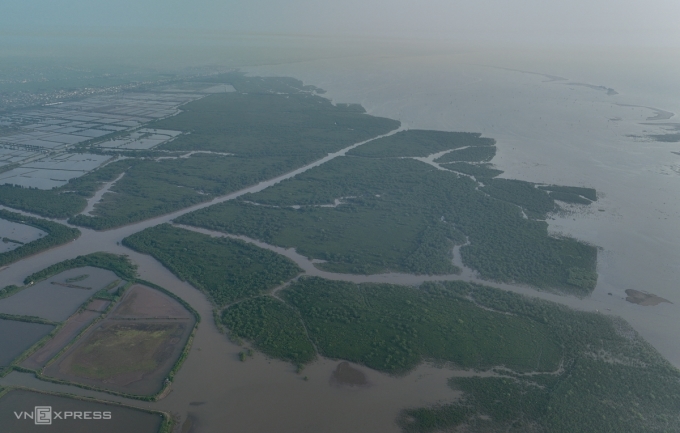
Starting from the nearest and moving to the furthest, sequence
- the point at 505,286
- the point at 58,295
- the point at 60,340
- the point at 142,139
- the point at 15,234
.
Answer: the point at 60,340
the point at 58,295
the point at 505,286
the point at 15,234
the point at 142,139

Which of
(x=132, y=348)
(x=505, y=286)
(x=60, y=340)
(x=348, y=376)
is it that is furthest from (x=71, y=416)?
(x=505, y=286)

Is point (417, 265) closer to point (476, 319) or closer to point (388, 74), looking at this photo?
point (476, 319)

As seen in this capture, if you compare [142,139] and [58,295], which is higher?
[142,139]

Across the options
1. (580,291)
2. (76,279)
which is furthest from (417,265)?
(76,279)

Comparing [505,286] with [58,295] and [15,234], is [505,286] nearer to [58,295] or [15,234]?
[58,295]

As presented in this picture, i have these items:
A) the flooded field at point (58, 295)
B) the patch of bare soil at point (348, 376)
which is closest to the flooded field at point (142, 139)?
the flooded field at point (58, 295)

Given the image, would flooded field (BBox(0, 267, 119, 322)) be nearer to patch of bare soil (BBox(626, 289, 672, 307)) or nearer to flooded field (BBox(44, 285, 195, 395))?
flooded field (BBox(44, 285, 195, 395))

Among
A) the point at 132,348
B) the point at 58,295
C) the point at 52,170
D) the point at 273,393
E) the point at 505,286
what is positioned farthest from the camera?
the point at 52,170

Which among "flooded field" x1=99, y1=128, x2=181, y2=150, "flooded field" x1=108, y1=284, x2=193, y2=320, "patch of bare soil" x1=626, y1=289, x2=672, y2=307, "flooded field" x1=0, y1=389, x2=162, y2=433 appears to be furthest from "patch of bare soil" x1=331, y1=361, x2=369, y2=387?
"flooded field" x1=99, y1=128, x2=181, y2=150
